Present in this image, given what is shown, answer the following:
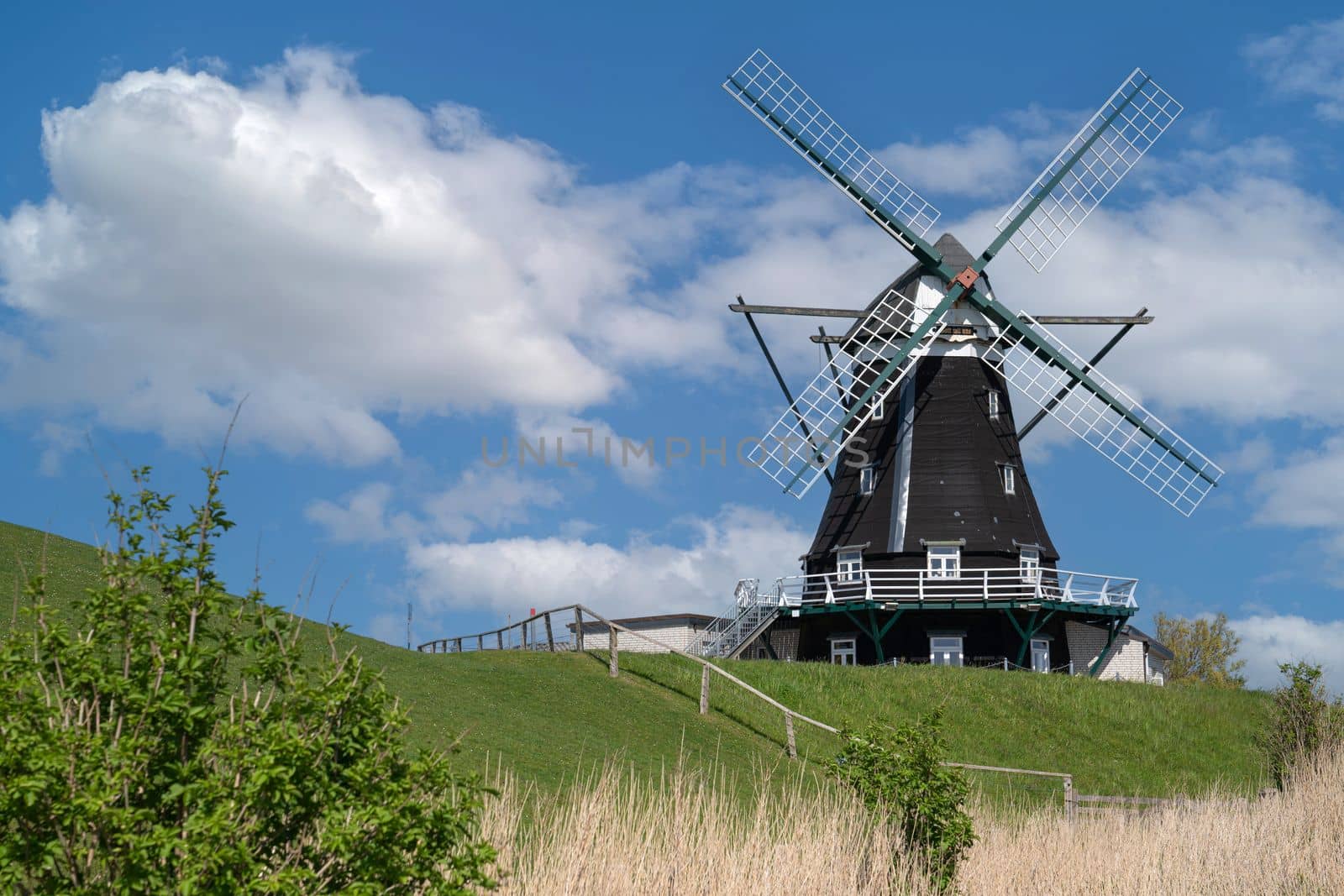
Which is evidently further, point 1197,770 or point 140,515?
point 1197,770

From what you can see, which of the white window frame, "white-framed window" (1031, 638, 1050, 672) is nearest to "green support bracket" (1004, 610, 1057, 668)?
"white-framed window" (1031, 638, 1050, 672)

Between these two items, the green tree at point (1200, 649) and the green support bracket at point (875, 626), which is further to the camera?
the green tree at point (1200, 649)

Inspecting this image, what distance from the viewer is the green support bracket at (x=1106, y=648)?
3419cm

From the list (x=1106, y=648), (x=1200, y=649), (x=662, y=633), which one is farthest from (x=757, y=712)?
(x=1200, y=649)

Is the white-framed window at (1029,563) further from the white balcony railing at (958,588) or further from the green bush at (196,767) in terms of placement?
the green bush at (196,767)

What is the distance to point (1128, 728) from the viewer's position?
93.1 ft

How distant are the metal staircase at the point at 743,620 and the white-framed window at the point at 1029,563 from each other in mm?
6713

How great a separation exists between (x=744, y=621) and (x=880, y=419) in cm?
688

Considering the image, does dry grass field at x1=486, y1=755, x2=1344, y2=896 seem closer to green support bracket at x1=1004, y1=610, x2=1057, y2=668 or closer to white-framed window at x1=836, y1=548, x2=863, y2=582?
green support bracket at x1=1004, y1=610, x2=1057, y2=668

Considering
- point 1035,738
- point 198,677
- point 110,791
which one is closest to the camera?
point 110,791

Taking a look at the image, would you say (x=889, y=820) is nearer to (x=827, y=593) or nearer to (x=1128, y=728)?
(x=1128, y=728)

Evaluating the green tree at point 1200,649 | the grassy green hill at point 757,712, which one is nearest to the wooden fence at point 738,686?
the grassy green hill at point 757,712

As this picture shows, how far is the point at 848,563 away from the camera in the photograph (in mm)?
33812

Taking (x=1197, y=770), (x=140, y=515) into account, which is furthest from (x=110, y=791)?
(x=1197, y=770)
